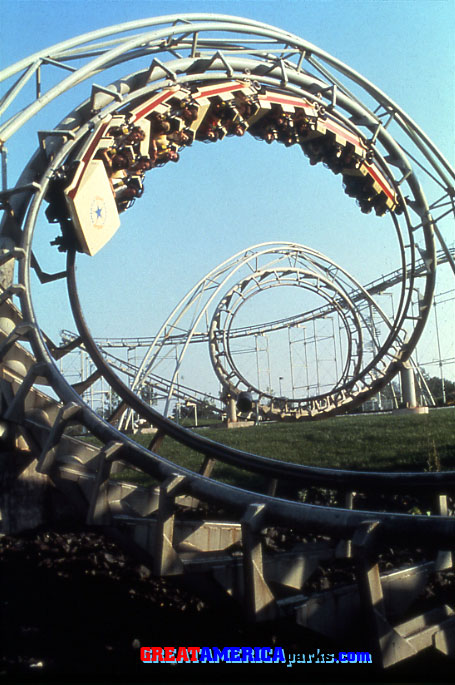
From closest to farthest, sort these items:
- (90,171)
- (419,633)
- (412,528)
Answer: (412,528)
(419,633)
(90,171)

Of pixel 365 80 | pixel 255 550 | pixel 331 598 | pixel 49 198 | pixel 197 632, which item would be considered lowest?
pixel 197 632

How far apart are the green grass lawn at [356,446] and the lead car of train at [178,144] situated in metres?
3.19

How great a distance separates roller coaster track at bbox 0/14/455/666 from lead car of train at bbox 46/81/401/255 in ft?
0.15

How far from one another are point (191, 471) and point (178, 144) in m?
3.27

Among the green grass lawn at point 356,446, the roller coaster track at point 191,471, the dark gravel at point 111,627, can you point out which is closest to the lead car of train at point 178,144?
the roller coaster track at point 191,471

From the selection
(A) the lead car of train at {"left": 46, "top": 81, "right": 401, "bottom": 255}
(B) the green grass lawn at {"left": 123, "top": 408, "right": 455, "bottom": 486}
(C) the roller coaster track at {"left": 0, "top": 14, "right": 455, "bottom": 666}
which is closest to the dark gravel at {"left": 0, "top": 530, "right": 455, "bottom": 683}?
(C) the roller coaster track at {"left": 0, "top": 14, "right": 455, "bottom": 666}

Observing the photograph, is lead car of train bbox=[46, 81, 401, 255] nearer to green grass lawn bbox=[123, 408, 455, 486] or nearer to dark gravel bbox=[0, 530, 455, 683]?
dark gravel bbox=[0, 530, 455, 683]

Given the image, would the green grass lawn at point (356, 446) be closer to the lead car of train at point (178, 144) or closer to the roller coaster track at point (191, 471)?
the roller coaster track at point (191, 471)

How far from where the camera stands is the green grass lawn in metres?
8.17

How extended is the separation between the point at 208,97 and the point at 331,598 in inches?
172

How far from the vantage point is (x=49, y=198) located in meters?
4.85

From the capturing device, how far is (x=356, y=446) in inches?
384

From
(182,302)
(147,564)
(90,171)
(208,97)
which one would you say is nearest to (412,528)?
(147,564)

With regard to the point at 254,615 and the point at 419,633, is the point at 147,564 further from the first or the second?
the point at 419,633
